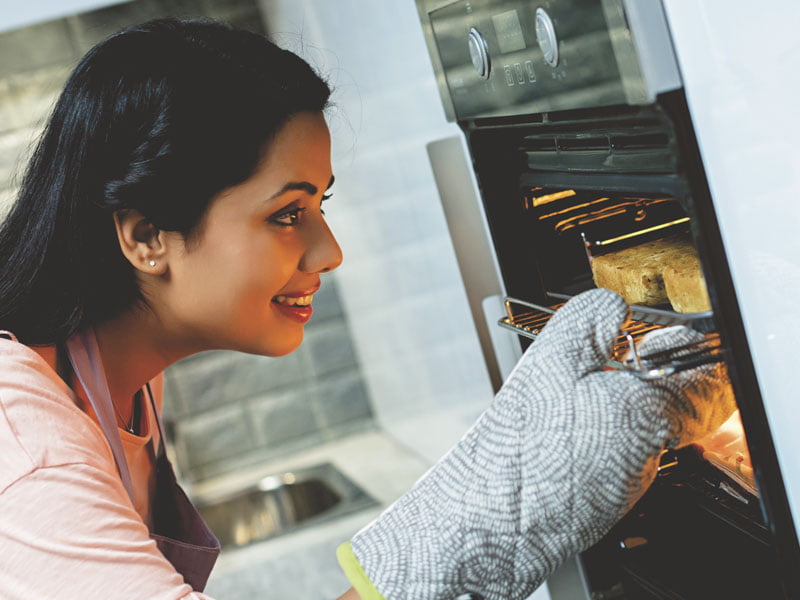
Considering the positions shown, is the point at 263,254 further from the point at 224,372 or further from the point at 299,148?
the point at 224,372

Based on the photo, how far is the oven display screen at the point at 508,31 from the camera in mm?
796

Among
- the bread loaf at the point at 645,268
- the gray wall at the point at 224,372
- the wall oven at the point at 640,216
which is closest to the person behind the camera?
the wall oven at the point at 640,216

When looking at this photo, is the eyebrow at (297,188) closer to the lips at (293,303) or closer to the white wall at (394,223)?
the lips at (293,303)

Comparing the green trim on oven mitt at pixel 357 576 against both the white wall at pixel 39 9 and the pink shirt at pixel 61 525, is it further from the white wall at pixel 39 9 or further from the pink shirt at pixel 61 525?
the white wall at pixel 39 9

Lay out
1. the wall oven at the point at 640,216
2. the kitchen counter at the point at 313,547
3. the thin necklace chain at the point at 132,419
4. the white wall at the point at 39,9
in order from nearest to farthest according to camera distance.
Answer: the wall oven at the point at 640,216
the thin necklace chain at the point at 132,419
the white wall at the point at 39,9
the kitchen counter at the point at 313,547

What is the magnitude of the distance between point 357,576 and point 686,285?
0.36 metres

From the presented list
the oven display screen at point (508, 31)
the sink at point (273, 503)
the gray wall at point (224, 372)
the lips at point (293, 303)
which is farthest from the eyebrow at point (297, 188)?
the gray wall at point (224, 372)

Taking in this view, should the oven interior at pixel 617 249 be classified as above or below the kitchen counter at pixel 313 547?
above

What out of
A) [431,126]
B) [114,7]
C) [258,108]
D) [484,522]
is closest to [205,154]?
[258,108]

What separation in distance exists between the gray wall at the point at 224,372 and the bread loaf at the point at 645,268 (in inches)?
72.7

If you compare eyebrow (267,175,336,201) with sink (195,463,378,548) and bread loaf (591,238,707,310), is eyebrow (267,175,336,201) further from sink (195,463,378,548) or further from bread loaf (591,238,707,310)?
sink (195,463,378,548)

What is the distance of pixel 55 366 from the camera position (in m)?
0.99

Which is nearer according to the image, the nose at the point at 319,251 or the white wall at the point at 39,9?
the nose at the point at 319,251

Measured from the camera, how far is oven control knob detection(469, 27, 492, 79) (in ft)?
2.89
